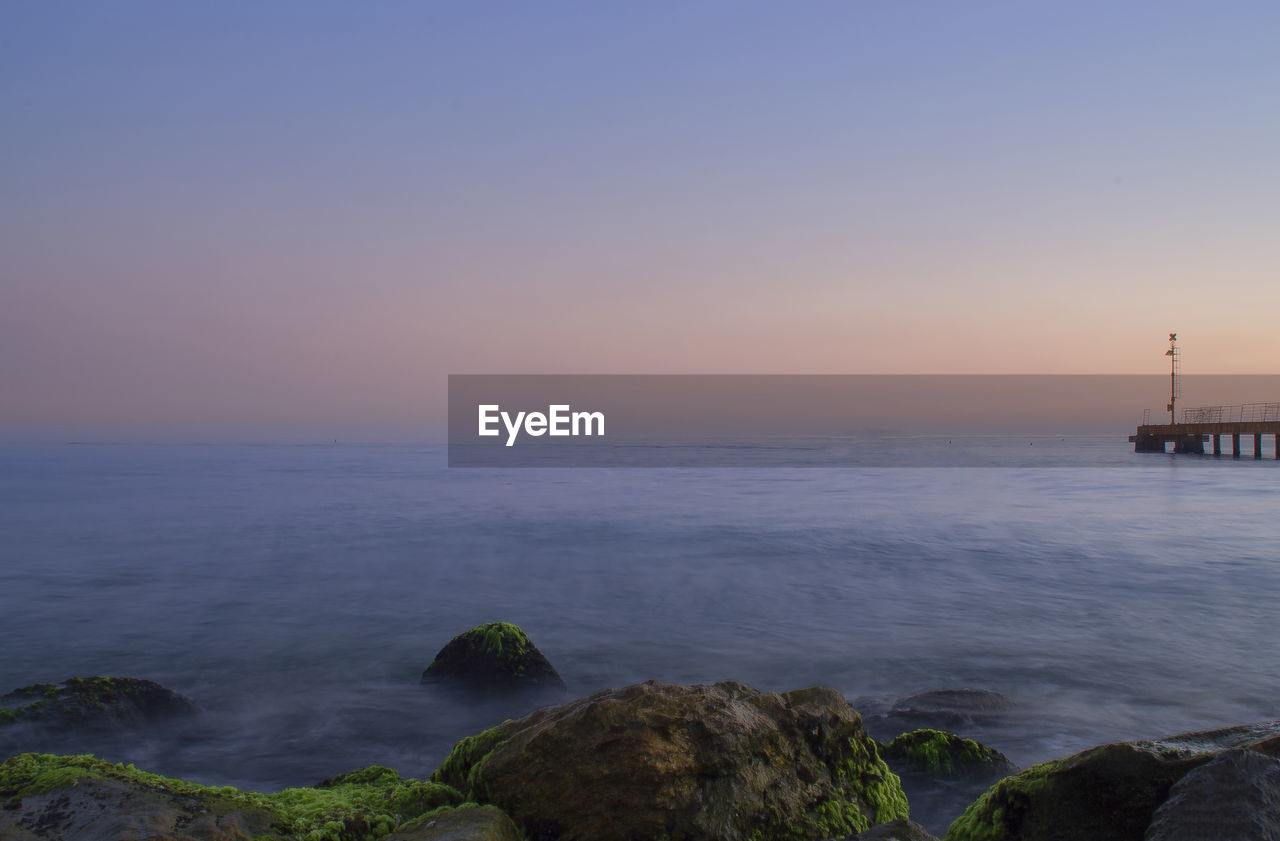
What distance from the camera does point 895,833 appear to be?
3.15m

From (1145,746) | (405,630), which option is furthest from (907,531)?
(1145,746)

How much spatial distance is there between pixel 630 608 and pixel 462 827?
10154 millimetres

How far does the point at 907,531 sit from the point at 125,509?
27.4 metres

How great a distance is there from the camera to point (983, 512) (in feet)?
91.5

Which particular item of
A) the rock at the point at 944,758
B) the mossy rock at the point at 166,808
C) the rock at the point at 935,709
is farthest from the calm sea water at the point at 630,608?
the mossy rock at the point at 166,808

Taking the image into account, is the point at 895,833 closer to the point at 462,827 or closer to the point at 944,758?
the point at 462,827

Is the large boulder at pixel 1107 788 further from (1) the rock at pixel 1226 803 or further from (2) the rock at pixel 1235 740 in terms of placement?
(1) the rock at pixel 1226 803

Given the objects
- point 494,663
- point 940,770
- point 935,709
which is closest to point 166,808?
point 940,770

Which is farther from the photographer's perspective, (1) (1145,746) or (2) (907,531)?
(2) (907,531)

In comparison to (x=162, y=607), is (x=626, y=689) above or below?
above

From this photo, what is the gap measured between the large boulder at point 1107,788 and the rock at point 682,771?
0.75 meters

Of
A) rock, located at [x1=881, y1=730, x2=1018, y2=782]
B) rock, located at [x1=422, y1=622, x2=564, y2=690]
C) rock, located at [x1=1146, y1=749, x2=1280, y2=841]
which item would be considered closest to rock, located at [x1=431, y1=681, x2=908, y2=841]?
rock, located at [x1=1146, y1=749, x2=1280, y2=841]

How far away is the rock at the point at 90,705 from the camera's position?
21.6ft

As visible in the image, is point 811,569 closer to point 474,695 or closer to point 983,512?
point 474,695
